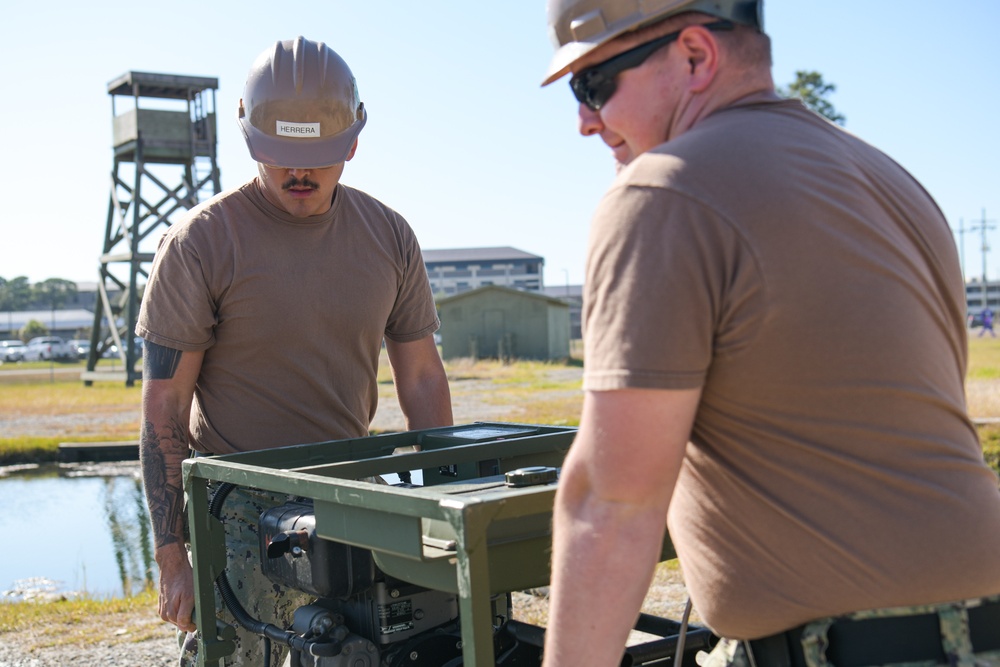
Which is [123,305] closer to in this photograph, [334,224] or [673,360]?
[334,224]

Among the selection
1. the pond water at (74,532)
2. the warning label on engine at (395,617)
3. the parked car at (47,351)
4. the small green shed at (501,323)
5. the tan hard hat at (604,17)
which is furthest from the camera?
the parked car at (47,351)

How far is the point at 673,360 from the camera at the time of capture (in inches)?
55.9

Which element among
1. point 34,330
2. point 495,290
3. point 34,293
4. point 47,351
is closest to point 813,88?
point 495,290

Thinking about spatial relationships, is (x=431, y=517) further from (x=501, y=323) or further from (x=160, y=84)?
(x=501, y=323)

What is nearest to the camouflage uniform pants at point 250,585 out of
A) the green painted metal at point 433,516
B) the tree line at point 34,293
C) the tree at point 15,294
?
the green painted metal at point 433,516

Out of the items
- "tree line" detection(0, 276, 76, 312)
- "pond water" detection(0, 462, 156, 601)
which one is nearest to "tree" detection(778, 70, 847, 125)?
"pond water" detection(0, 462, 156, 601)

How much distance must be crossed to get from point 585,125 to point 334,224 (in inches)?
62.5

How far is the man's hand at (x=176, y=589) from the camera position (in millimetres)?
2914

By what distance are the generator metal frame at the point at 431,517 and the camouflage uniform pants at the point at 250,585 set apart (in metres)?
0.10

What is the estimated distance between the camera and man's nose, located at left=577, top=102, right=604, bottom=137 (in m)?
1.78

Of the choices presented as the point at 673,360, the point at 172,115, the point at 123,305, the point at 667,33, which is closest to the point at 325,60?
the point at 667,33

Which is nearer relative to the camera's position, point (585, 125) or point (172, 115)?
point (585, 125)

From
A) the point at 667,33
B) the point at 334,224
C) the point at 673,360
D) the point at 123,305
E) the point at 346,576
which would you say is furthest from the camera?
the point at 123,305

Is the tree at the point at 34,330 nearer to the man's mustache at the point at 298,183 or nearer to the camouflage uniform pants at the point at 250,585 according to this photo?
the man's mustache at the point at 298,183
